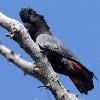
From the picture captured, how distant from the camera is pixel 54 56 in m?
3.66

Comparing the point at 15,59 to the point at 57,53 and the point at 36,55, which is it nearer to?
the point at 36,55

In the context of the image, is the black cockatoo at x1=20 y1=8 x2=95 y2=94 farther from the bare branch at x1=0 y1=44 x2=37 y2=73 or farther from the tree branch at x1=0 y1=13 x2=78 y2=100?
the bare branch at x1=0 y1=44 x2=37 y2=73

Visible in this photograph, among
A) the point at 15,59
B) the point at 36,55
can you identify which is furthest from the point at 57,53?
the point at 15,59

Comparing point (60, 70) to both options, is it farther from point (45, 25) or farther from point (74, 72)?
point (45, 25)

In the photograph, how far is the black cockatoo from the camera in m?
3.36

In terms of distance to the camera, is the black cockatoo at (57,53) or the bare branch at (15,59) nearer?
the bare branch at (15,59)

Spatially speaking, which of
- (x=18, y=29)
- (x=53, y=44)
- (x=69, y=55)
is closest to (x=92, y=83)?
(x=69, y=55)

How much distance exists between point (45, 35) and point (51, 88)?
5.27ft

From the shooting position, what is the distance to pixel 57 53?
11.8 feet

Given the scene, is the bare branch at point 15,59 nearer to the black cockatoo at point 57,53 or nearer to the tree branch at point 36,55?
the tree branch at point 36,55

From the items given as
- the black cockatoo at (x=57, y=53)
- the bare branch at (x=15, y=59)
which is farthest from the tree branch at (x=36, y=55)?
the bare branch at (x=15, y=59)

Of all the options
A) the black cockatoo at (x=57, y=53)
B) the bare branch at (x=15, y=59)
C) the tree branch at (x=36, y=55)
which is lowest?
the bare branch at (x=15, y=59)

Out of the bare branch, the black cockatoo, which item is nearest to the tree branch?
the black cockatoo

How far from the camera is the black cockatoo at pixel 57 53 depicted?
3357 millimetres
